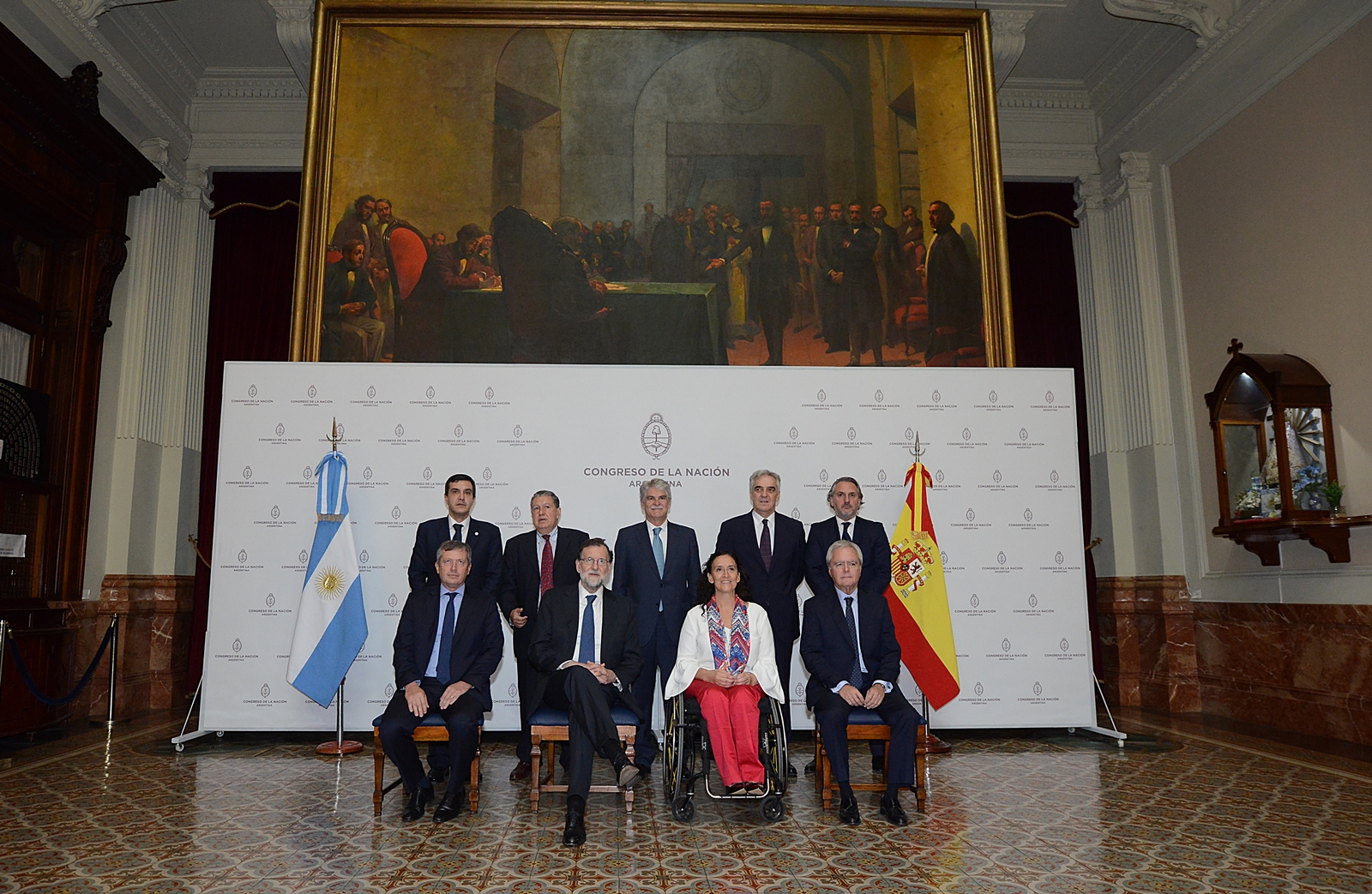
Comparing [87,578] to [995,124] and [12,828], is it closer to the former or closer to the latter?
[12,828]

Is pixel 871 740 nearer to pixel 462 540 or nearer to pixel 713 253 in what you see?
pixel 462 540

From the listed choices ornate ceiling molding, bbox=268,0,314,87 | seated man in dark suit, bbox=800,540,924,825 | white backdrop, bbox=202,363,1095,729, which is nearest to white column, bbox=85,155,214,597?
ornate ceiling molding, bbox=268,0,314,87

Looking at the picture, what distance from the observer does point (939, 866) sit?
12.4 feet

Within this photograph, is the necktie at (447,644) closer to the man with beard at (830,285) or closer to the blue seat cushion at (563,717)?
the blue seat cushion at (563,717)

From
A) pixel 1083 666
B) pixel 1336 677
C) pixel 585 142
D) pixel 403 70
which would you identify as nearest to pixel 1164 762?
pixel 1083 666

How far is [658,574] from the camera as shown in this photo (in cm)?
569

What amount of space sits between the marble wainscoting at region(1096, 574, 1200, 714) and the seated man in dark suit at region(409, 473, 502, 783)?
6105 millimetres

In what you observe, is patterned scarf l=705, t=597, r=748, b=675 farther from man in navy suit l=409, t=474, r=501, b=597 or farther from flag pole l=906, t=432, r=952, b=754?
man in navy suit l=409, t=474, r=501, b=597

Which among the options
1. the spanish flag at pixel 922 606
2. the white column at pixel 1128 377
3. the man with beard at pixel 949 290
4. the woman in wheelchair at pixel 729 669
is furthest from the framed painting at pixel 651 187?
the woman in wheelchair at pixel 729 669

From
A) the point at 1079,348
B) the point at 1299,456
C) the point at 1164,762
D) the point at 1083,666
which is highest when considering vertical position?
the point at 1079,348

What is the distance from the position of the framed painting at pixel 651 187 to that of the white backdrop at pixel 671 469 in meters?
1.37

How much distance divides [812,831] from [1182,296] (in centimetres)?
678

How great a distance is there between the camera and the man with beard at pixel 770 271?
8531mm

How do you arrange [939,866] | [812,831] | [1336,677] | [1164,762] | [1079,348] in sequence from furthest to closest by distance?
[1079,348], [1336,677], [1164,762], [812,831], [939,866]
